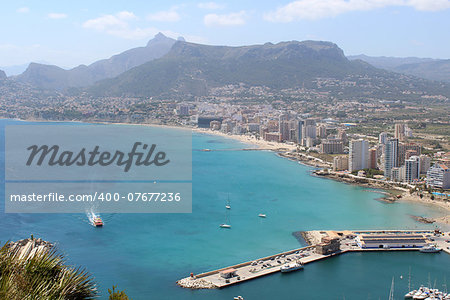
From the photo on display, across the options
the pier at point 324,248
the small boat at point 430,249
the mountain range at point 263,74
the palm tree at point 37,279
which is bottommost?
the small boat at point 430,249

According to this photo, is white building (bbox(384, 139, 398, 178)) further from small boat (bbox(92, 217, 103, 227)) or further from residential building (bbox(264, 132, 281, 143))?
residential building (bbox(264, 132, 281, 143))

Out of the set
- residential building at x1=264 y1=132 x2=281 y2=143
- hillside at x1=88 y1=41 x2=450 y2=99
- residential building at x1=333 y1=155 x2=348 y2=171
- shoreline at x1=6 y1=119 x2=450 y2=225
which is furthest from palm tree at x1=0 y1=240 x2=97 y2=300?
hillside at x1=88 y1=41 x2=450 y2=99

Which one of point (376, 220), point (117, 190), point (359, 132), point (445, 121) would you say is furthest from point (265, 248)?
point (445, 121)

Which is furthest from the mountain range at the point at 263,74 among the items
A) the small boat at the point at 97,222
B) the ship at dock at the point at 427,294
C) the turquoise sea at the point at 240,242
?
the ship at dock at the point at 427,294

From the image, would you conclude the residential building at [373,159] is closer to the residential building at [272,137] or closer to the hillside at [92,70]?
the residential building at [272,137]

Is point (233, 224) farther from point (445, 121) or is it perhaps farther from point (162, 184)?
point (445, 121)

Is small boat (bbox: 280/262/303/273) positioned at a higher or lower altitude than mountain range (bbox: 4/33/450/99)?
lower
